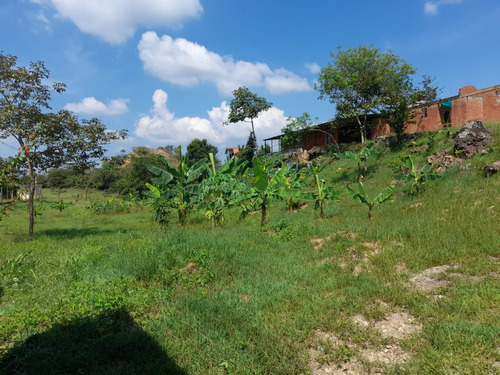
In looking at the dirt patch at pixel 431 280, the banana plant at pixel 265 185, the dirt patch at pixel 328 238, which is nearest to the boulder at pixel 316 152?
the banana plant at pixel 265 185

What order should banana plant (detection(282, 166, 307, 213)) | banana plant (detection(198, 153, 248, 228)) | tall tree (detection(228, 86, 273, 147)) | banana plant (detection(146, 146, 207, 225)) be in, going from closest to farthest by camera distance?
banana plant (detection(282, 166, 307, 213)), banana plant (detection(198, 153, 248, 228)), banana plant (detection(146, 146, 207, 225)), tall tree (detection(228, 86, 273, 147))

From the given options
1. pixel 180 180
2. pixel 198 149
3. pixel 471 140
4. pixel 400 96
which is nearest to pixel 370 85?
pixel 400 96

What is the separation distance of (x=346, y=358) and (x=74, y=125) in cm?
1176

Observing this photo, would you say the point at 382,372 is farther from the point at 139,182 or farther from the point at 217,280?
the point at 139,182

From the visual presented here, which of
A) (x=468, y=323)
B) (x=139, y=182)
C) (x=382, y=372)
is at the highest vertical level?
(x=139, y=182)

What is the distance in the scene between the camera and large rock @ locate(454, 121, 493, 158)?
14.0 meters

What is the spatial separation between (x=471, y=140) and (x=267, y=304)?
14.9 m

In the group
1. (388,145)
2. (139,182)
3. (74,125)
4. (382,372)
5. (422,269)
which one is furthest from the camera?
(139,182)

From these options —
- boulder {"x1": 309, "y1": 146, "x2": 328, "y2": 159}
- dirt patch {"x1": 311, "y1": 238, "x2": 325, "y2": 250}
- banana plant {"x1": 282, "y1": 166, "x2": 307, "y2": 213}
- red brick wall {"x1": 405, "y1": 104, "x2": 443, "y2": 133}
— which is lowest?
dirt patch {"x1": 311, "y1": 238, "x2": 325, "y2": 250}

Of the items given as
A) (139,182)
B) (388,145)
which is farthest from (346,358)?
(139,182)

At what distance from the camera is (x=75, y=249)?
794cm

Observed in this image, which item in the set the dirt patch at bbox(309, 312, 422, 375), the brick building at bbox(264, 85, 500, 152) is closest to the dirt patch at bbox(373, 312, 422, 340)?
the dirt patch at bbox(309, 312, 422, 375)

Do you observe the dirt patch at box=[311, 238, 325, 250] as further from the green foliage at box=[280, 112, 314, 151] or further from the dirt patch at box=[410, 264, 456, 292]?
the green foliage at box=[280, 112, 314, 151]

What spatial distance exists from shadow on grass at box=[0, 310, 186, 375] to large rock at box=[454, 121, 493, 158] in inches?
629
